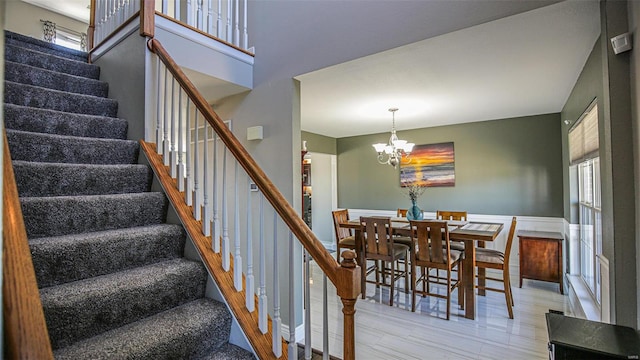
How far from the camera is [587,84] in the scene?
243 centimetres

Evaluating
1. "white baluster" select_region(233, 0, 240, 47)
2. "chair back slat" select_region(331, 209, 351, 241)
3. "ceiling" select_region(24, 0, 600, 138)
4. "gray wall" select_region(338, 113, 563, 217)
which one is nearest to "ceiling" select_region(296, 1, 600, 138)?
"ceiling" select_region(24, 0, 600, 138)

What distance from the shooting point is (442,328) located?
9.23 feet

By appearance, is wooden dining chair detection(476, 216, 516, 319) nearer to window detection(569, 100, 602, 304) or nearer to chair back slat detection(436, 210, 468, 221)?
window detection(569, 100, 602, 304)

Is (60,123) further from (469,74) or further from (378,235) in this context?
(469,74)

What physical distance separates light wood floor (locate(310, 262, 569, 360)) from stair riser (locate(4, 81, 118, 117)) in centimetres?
274

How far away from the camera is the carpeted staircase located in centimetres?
129

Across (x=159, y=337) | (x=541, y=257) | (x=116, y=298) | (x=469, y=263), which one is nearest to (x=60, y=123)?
(x=116, y=298)

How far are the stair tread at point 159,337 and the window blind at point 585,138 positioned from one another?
291cm

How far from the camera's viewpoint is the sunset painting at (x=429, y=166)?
201 inches

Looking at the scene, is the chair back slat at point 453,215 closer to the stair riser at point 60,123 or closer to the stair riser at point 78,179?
the stair riser at point 78,179

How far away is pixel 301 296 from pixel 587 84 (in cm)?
305

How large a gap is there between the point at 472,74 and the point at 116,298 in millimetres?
3084

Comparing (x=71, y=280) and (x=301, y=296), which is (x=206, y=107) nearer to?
(x=71, y=280)

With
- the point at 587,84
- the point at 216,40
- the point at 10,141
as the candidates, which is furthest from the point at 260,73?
Result: the point at 587,84
